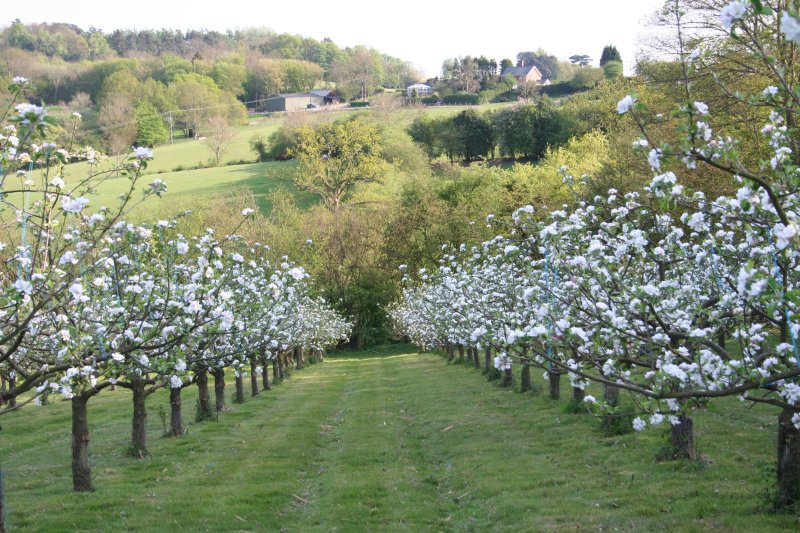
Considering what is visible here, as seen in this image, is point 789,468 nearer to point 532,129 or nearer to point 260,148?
point 532,129

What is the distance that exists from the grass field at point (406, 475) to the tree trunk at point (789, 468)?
1.15ft

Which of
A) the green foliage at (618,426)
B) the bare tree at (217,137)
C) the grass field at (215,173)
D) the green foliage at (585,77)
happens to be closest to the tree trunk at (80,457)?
the green foliage at (618,426)

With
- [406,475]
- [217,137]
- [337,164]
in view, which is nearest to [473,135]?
[337,164]

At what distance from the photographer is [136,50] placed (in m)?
147

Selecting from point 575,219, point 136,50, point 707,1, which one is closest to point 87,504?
point 575,219

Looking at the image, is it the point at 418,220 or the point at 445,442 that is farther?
the point at 418,220

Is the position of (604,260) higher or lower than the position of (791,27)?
lower

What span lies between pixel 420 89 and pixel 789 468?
474 ft

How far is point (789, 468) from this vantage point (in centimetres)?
955

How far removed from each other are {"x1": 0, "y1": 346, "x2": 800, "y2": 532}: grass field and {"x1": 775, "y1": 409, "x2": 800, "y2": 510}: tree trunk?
35cm

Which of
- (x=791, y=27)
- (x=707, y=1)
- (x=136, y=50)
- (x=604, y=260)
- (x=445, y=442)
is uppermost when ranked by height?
(x=136, y=50)

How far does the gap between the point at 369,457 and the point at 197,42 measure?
164035 mm

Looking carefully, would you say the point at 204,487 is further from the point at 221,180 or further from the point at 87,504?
Answer: the point at 221,180

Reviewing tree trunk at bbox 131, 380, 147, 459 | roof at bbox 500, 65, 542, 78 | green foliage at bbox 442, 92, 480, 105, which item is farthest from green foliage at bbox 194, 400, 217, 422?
roof at bbox 500, 65, 542, 78
